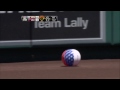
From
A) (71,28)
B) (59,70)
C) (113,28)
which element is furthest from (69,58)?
(113,28)

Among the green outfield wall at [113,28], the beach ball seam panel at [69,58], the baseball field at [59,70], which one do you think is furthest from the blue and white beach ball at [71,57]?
the green outfield wall at [113,28]

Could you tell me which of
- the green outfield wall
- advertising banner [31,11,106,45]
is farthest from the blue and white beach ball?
the green outfield wall

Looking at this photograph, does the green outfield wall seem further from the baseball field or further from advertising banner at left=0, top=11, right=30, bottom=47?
advertising banner at left=0, top=11, right=30, bottom=47

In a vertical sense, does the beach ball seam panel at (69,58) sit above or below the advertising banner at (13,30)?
below

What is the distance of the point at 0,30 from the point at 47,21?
5.93 feet

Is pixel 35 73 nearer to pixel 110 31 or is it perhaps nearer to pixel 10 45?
pixel 10 45

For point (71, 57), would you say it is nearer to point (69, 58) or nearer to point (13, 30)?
point (69, 58)

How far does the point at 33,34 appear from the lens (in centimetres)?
1673

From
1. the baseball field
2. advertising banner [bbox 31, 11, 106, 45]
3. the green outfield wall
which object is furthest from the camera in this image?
the green outfield wall

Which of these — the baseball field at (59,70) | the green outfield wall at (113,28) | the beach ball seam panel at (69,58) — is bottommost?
the baseball field at (59,70)

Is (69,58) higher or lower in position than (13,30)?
lower

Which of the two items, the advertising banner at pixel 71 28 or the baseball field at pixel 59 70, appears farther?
the advertising banner at pixel 71 28

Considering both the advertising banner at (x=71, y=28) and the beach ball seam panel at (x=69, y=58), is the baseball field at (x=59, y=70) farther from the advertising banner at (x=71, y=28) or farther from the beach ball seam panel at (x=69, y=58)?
the advertising banner at (x=71, y=28)

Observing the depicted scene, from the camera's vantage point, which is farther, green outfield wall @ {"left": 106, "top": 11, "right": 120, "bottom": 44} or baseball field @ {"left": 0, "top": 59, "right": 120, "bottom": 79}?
green outfield wall @ {"left": 106, "top": 11, "right": 120, "bottom": 44}
